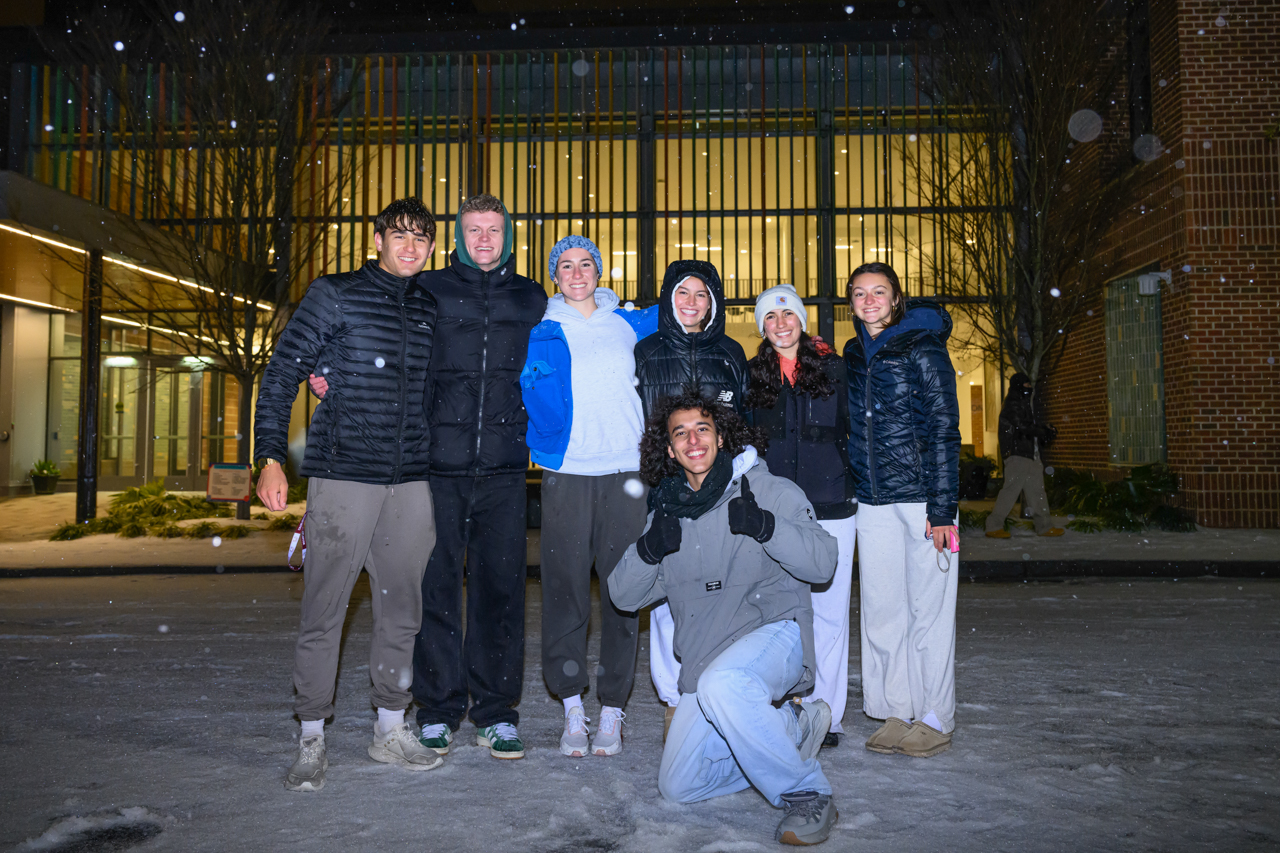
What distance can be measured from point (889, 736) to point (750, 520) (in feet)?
4.56

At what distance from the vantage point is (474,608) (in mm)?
4336

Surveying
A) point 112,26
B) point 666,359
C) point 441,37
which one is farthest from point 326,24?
point 666,359

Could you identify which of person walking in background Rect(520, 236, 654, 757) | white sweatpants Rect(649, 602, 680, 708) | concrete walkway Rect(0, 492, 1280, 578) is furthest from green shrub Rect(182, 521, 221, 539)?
white sweatpants Rect(649, 602, 680, 708)

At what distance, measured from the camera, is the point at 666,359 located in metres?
4.33

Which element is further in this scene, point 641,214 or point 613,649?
point 641,214

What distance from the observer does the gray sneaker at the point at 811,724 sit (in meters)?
3.65

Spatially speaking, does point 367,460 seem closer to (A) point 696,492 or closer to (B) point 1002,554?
(A) point 696,492

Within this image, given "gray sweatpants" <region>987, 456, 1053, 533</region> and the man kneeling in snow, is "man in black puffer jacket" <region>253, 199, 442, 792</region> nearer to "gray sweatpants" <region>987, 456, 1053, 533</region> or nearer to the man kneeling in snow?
the man kneeling in snow

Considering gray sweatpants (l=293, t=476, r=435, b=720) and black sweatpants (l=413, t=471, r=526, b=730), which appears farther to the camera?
black sweatpants (l=413, t=471, r=526, b=730)

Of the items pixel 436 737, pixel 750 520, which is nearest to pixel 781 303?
pixel 750 520

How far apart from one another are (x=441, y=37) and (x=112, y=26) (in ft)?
21.0

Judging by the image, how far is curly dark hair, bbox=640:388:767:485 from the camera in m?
3.76

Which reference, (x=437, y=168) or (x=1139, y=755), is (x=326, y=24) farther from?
(x=1139, y=755)

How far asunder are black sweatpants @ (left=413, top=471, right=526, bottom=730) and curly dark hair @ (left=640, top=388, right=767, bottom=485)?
83 cm
